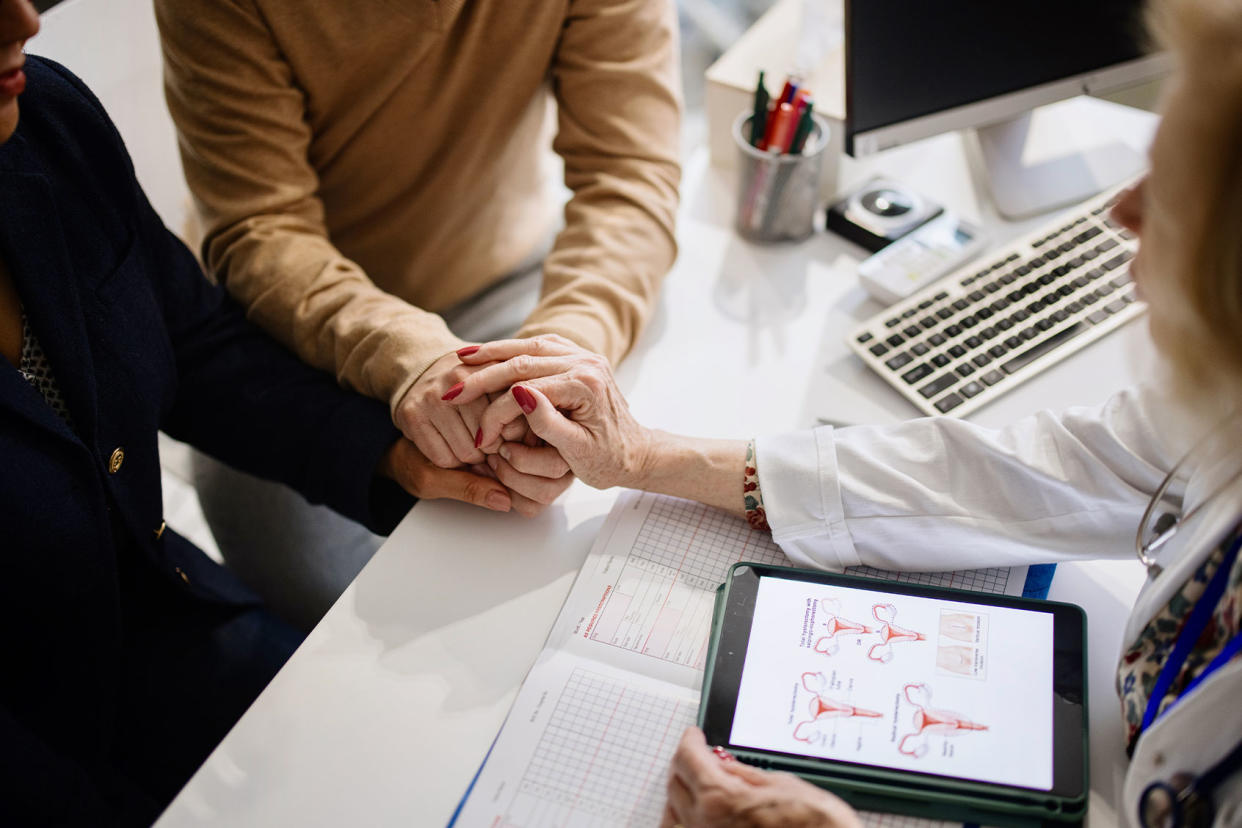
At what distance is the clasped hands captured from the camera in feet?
3.03

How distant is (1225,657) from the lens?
611 millimetres

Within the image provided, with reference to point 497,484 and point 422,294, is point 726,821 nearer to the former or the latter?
point 497,484

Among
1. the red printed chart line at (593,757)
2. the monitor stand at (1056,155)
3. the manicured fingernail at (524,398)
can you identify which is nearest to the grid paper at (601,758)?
the red printed chart line at (593,757)

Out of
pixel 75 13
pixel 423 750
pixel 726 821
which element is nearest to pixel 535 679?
pixel 423 750

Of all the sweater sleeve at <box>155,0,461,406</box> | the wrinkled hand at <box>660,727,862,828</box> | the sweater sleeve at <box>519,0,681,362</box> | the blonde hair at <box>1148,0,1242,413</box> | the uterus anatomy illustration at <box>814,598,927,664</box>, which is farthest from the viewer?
the sweater sleeve at <box>519,0,681,362</box>

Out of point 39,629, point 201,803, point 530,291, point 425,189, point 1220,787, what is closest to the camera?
point 1220,787

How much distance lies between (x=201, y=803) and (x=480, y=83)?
910mm

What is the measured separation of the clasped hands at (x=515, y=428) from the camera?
0.92 meters

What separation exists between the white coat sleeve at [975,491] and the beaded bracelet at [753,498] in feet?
0.04

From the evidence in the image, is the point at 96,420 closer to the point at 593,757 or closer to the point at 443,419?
the point at 443,419

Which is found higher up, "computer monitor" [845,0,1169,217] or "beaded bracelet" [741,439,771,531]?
"computer monitor" [845,0,1169,217]

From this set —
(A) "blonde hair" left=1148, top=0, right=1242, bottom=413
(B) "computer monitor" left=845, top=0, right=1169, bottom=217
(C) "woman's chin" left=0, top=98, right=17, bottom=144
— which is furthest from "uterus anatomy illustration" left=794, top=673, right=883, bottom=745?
(C) "woman's chin" left=0, top=98, right=17, bottom=144

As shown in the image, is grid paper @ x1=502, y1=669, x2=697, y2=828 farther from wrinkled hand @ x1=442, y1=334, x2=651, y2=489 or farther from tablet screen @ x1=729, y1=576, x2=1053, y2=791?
wrinkled hand @ x1=442, y1=334, x2=651, y2=489

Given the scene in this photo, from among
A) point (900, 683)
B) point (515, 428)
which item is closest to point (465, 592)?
point (515, 428)
